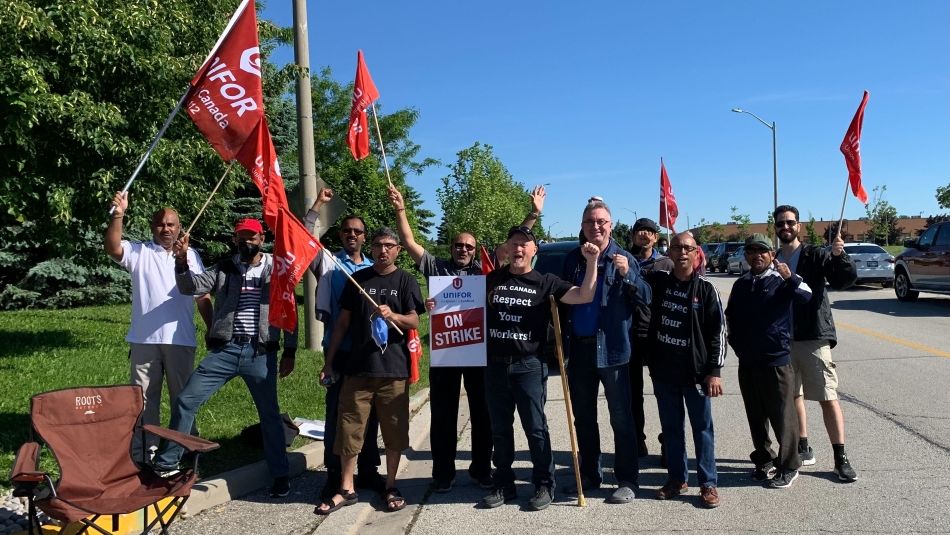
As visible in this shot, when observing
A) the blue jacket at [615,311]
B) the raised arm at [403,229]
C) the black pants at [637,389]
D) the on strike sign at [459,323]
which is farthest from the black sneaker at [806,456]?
the raised arm at [403,229]

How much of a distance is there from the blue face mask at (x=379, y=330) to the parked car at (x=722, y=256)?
39624mm

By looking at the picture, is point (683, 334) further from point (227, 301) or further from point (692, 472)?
point (227, 301)

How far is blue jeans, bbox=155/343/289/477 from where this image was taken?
16.4 ft

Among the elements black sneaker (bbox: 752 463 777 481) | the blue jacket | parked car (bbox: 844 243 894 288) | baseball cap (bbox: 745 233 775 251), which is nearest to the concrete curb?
the blue jacket

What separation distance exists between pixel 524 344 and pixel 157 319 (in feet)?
8.57

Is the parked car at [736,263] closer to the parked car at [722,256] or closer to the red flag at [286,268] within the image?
the parked car at [722,256]

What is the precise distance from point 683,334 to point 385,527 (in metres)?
2.39

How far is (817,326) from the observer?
5.56 meters

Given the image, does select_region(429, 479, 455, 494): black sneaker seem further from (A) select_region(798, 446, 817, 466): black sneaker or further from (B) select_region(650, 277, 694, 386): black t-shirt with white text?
(A) select_region(798, 446, 817, 466): black sneaker

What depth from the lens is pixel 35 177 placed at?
807 cm

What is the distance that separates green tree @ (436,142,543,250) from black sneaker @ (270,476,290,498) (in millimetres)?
39407

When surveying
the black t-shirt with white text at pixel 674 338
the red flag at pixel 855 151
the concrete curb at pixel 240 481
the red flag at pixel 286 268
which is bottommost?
the concrete curb at pixel 240 481

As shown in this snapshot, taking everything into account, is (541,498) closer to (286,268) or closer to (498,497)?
(498,497)

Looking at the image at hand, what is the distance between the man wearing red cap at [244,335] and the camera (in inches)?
201
